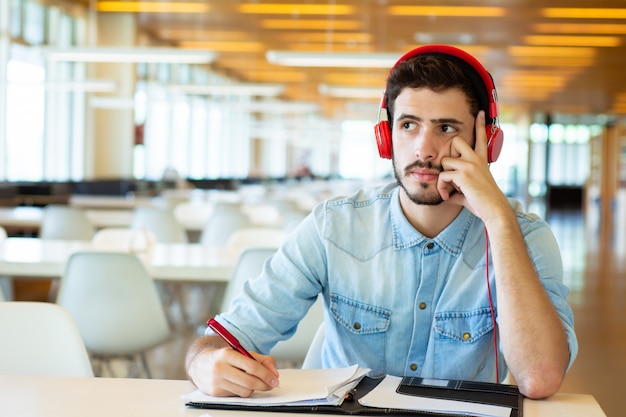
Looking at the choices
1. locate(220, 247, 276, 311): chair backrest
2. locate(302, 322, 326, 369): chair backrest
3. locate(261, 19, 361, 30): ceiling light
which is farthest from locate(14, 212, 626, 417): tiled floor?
locate(261, 19, 361, 30): ceiling light

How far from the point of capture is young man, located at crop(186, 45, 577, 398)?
5.07 feet

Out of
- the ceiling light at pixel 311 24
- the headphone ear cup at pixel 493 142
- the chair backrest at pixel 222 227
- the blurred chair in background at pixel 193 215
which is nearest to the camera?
the headphone ear cup at pixel 493 142

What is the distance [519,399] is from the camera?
138 centimetres

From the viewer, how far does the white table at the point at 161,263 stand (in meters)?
3.39

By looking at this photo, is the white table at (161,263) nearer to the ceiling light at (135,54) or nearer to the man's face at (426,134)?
the man's face at (426,134)

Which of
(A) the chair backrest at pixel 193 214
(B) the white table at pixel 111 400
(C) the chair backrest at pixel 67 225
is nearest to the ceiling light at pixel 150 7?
(A) the chair backrest at pixel 193 214

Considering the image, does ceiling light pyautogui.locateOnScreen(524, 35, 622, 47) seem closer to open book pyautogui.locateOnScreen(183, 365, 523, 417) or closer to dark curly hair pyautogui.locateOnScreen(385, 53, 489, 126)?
dark curly hair pyautogui.locateOnScreen(385, 53, 489, 126)

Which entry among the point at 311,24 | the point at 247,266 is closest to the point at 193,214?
the point at 247,266

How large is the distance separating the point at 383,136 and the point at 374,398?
558 mm

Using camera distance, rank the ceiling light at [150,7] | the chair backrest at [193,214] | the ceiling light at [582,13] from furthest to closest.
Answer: the ceiling light at [150,7], the ceiling light at [582,13], the chair backrest at [193,214]

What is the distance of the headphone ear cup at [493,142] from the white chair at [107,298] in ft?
5.74

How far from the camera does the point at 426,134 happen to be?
5.16 feet

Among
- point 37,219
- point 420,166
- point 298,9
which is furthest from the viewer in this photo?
point 298,9

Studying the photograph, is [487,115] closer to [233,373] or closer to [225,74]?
[233,373]
